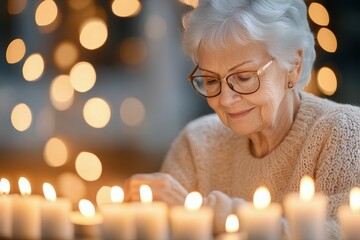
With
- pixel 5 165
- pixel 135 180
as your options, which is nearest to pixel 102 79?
pixel 5 165

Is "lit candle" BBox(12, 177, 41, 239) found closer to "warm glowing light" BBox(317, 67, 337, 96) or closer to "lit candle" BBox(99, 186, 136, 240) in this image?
"lit candle" BBox(99, 186, 136, 240)

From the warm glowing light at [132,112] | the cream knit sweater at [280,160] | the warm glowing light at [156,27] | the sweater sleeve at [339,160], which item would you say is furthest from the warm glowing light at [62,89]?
the sweater sleeve at [339,160]

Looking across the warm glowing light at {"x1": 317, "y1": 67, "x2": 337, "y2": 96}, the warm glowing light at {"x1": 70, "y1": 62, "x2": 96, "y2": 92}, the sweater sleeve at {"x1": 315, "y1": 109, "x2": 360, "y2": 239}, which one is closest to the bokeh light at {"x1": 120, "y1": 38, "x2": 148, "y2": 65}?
the warm glowing light at {"x1": 70, "y1": 62, "x2": 96, "y2": 92}

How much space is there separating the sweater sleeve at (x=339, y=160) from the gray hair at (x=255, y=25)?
23 cm

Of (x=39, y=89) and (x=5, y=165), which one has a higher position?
(x=39, y=89)

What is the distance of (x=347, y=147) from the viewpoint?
2.09 meters

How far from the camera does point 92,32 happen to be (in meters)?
5.20

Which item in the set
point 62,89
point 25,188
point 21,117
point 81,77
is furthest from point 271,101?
point 21,117

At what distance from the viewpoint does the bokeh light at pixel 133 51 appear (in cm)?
698

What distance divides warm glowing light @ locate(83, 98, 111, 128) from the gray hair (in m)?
4.14

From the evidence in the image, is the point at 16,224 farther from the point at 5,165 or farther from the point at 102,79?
the point at 102,79

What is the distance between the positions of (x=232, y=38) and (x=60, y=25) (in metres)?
4.52

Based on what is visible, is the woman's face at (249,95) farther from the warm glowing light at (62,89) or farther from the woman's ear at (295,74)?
the warm glowing light at (62,89)

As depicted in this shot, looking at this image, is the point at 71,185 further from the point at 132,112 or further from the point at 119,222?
the point at 119,222
